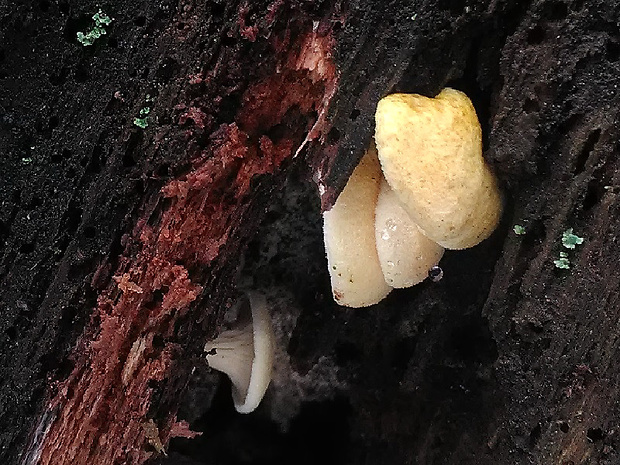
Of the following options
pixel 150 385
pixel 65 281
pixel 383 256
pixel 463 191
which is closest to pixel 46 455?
pixel 150 385

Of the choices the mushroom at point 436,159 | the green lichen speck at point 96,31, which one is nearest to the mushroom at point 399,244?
the mushroom at point 436,159

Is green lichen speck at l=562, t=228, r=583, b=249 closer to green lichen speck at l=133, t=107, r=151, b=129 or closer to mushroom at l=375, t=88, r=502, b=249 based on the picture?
mushroom at l=375, t=88, r=502, b=249

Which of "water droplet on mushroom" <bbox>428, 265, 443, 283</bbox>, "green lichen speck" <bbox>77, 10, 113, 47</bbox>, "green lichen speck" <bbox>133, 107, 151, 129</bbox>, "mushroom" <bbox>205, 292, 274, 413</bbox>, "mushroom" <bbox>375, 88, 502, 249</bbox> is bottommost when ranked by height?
"mushroom" <bbox>205, 292, 274, 413</bbox>

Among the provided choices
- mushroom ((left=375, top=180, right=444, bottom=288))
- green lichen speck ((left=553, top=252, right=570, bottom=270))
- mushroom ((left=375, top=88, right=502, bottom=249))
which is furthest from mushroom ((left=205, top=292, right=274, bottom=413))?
green lichen speck ((left=553, top=252, right=570, bottom=270))

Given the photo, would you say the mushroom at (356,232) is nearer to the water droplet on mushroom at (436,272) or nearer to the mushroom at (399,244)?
the mushroom at (399,244)

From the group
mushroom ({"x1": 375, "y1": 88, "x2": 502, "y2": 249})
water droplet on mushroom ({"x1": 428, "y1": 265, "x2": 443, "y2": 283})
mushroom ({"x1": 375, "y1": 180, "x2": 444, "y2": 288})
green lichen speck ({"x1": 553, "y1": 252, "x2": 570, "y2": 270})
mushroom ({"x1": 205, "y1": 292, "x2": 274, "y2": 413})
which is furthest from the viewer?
mushroom ({"x1": 205, "y1": 292, "x2": 274, "y2": 413})

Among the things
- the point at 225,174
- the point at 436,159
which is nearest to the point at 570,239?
the point at 436,159

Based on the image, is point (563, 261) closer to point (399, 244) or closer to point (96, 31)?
point (399, 244)

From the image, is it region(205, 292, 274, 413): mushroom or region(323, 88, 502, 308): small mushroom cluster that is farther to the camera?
region(205, 292, 274, 413): mushroom
